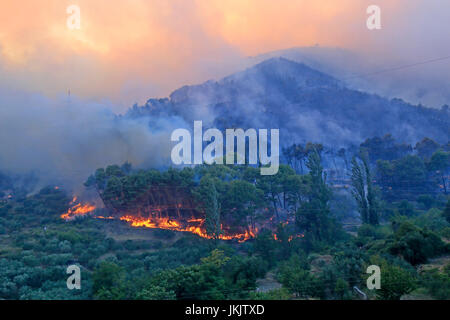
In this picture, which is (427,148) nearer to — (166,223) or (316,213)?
(316,213)

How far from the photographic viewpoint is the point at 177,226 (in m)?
44.2

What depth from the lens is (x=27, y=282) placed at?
22.4 m

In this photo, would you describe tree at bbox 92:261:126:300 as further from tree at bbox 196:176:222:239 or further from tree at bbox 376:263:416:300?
tree at bbox 196:176:222:239

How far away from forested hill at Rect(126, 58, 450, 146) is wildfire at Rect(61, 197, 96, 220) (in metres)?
56.6

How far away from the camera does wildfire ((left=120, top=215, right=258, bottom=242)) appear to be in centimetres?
3944

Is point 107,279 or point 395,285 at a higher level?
point 395,285

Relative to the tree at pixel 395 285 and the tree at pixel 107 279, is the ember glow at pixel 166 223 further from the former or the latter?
the tree at pixel 395 285

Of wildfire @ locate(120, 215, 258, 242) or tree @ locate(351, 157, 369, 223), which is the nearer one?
tree @ locate(351, 157, 369, 223)

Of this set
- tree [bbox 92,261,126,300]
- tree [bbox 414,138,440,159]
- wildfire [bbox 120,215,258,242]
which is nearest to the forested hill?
tree [bbox 414,138,440,159]

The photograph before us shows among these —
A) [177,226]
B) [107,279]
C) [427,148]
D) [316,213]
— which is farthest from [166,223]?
[427,148]

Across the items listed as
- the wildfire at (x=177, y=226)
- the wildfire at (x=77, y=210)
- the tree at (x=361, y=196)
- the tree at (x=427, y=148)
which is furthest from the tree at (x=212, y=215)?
the tree at (x=427, y=148)

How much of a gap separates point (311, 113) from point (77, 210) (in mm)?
109225

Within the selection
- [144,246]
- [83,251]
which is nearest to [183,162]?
[144,246]
